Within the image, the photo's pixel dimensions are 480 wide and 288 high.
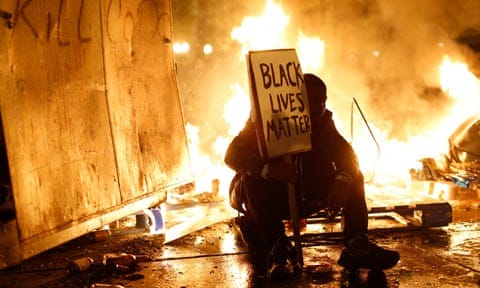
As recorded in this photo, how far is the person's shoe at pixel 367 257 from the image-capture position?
3.71 metres

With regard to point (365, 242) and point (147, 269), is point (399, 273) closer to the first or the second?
point (365, 242)

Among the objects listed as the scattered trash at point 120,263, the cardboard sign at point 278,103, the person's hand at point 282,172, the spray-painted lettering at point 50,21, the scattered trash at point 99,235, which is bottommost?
the scattered trash at point 120,263

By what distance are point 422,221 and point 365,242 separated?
155 cm

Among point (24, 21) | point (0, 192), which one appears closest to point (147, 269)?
point (0, 192)

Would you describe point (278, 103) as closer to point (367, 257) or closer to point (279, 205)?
point (279, 205)

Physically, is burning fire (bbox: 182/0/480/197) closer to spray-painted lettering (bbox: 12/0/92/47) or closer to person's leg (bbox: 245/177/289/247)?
person's leg (bbox: 245/177/289/247)

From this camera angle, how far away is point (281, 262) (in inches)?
151

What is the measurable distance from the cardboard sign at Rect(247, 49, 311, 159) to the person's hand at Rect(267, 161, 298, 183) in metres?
0.10

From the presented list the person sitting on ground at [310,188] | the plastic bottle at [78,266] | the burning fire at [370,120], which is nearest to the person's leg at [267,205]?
the person sitting on ground at [310,188]

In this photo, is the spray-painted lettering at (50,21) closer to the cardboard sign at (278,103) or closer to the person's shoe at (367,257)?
the cardboard sign at (278,103)

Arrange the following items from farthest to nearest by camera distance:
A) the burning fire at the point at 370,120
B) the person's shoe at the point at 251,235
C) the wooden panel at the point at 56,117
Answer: the burning fire at the point at 370,120 < the person's shoe at the point at 251,235 < the wooden panel at the point at 56,117

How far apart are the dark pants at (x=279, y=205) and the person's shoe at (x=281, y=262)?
7cm

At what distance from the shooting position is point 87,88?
4137mm

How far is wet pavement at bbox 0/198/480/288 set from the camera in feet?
12.3
